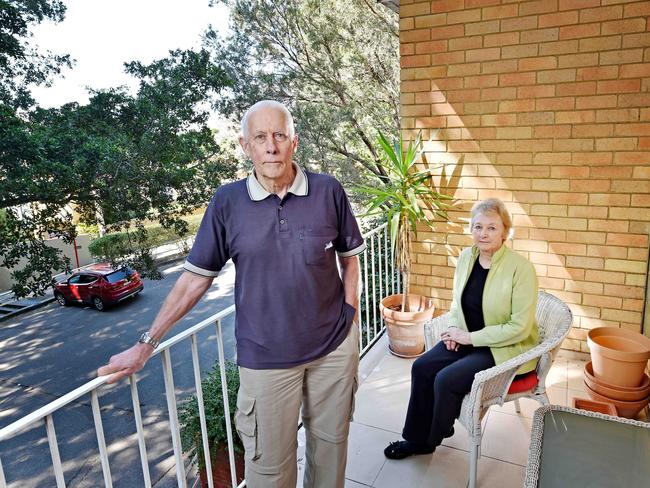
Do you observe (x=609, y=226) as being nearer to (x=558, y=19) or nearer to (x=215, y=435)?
(x=558, y=19)

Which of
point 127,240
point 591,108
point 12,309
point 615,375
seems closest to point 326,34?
point 127,240

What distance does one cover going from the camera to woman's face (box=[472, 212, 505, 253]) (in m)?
2.15

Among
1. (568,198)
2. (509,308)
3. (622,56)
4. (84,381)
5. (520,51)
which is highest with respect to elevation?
(520,51)

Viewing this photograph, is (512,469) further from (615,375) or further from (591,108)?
(591,108)

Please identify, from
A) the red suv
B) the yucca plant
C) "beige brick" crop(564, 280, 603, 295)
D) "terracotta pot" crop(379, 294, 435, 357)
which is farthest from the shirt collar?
the red suv

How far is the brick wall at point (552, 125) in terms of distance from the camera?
296cm

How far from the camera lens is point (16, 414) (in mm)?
10375

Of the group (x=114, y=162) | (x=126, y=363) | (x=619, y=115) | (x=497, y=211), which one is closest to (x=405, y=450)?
(x=497, y=211)

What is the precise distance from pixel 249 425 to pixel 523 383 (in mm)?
1306

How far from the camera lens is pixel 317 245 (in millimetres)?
1530

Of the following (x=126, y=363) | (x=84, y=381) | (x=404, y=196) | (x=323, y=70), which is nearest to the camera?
(x=126, y=363)

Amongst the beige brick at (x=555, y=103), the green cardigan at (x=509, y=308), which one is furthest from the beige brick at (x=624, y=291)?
the green cardigan at (x=509, y=308)

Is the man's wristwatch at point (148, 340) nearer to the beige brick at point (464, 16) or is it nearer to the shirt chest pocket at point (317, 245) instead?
the shirt chest pocket at point (317, 245)

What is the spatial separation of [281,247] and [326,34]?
9.41m
